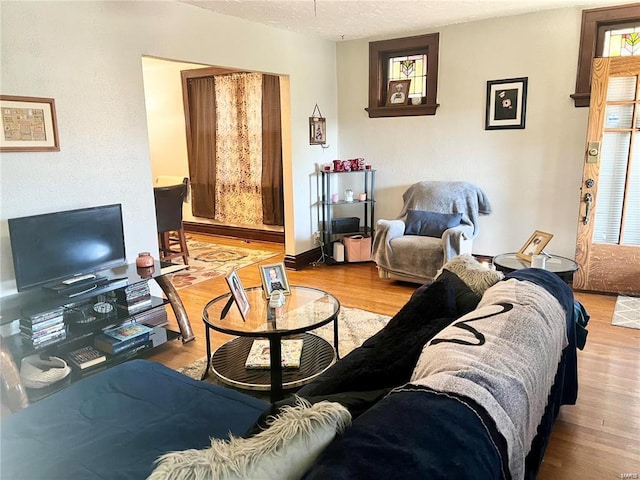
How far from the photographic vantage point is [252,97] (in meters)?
6.04

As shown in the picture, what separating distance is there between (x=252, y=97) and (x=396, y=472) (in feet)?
18.9

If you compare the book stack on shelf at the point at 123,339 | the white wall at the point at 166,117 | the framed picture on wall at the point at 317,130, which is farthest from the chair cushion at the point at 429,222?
the white wall at the point at 166,117

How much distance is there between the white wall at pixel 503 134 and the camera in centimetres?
421

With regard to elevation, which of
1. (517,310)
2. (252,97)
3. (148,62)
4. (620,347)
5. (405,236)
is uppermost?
(148,62)

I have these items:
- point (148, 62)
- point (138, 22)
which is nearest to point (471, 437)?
point (138, 22)

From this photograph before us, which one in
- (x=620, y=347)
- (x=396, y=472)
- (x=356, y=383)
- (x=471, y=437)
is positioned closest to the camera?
(x=396, y=472)

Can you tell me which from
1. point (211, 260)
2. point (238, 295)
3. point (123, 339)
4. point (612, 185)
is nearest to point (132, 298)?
point (123, 339)

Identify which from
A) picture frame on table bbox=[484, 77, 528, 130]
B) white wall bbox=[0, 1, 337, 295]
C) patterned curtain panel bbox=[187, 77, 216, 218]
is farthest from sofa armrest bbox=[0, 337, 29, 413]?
patterned curtain panel bbox=[187, 77, 216, 218]

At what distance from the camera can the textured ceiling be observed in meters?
3.71

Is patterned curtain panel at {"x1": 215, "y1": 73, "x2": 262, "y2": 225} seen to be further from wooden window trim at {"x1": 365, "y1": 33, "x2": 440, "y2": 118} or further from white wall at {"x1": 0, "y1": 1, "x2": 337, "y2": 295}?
white wall at {"x1": 0, "y1": 1, "x2": 337, "y2": 295}

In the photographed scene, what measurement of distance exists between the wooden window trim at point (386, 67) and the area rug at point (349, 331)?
240 cm

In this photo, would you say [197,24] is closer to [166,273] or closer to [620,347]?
[166,273]

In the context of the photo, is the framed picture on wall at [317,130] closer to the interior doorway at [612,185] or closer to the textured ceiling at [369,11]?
the textured ceiling at [369,11]

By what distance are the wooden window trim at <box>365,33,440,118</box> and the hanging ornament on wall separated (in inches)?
21.0
